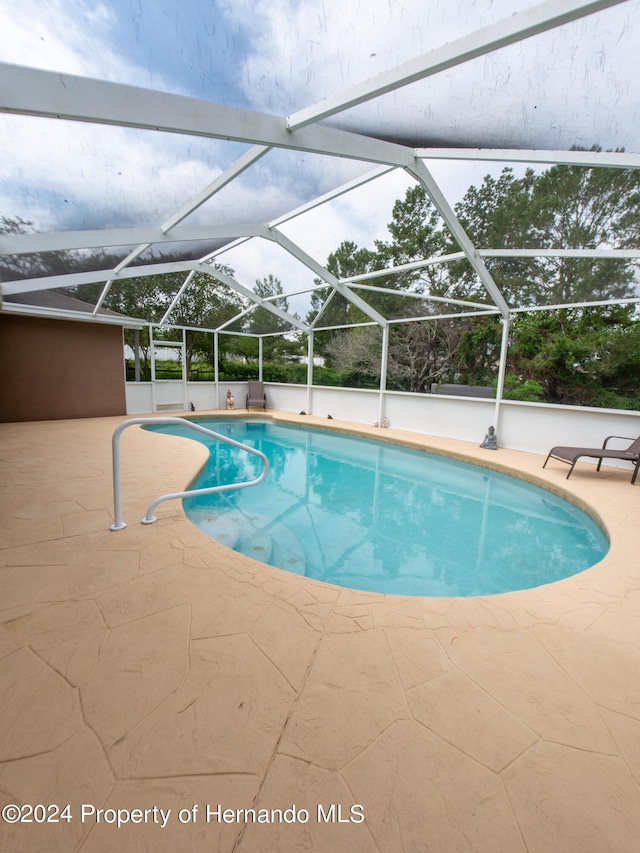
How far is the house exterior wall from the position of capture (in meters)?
8.87

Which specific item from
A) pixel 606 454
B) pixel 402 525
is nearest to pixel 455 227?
pixel 606 454

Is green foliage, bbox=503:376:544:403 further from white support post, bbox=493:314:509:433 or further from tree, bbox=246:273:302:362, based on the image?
tree, bbox=246:273:302:362

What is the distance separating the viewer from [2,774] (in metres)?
1.23

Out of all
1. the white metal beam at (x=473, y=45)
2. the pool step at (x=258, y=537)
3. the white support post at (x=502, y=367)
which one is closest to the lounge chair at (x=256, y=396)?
the white support post at (x=502, y=367)

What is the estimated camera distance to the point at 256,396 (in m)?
13.3

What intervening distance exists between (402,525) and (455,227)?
4270 millimetres

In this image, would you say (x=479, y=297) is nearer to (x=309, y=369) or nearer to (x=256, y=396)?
(x=309, y=369)

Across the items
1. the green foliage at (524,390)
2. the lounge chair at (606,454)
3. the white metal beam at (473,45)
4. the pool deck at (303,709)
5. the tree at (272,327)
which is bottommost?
the pool deck at (303,709)

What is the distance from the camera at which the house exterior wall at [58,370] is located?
349 inches

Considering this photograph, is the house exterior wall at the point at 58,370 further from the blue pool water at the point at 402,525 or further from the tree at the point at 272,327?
the blue pool water at the point at 402,525

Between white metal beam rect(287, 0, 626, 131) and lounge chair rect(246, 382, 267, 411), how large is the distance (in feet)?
34.3

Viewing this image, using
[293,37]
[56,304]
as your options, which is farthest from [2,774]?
[56,304]

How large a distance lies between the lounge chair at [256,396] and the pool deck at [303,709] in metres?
10.3

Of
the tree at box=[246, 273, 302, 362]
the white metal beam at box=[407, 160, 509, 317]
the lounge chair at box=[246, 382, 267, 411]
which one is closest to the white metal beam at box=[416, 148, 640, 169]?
the white metal beam at box=[407, 160, 509, 317]
